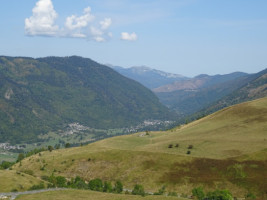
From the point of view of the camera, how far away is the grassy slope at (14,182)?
374 ft

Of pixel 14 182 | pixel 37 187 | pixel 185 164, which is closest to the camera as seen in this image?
pixel 37 187

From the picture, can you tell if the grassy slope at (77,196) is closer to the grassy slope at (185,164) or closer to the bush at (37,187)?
the bush at (37,187)

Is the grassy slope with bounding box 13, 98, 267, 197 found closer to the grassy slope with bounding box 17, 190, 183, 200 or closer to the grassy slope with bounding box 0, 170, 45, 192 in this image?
the grassy slope with bounding box 17, 190, 183, 200

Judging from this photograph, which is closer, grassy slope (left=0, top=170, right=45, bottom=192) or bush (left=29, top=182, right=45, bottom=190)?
grassy slope (left=0, top=170, right=45, bottom=192)

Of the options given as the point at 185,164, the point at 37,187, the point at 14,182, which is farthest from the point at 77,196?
the point at 185,164

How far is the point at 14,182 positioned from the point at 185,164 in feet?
246

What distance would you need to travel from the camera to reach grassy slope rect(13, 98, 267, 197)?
13125cm

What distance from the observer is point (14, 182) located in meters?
119

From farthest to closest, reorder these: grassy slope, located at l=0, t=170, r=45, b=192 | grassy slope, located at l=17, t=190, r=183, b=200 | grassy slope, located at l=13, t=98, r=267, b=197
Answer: grassy slope, located at l=13, t=98, r=267, b=197 < grassy slope, located at l=0, t=170, r=45, b=192 < grassy slope, located at l=17, t=190, r=183, b=200

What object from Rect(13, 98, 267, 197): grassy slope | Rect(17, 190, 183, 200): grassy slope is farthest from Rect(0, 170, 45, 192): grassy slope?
Rect(13, 98, 267, 197): grassy slope

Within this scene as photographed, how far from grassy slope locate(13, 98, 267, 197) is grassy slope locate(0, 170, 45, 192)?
139 ft

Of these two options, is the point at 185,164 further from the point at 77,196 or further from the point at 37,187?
the point at 77,196

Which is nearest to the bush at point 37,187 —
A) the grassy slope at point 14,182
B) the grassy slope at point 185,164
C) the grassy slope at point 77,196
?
the grassy slope at point 14,182

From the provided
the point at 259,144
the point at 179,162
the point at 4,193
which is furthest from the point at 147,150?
the point at 4,193
